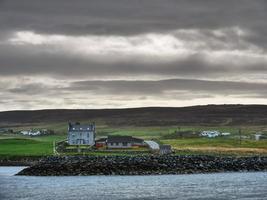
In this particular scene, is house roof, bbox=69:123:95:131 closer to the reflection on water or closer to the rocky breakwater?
the rocky breakwater

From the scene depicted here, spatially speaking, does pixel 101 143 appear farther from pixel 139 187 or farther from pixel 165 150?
pixel 139 187

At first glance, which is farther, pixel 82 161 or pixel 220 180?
pixel 82 161

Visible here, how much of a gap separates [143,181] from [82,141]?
73869 mm

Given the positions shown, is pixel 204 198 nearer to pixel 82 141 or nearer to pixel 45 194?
pixel 45 194

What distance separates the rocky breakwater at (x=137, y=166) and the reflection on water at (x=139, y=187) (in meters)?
4.81

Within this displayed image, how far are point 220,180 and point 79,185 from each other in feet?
49.7

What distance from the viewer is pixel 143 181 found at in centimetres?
7694

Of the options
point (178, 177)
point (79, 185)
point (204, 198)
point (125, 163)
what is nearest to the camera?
point (204, 198)

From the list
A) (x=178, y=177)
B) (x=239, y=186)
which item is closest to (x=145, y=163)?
(x=178, y=177)

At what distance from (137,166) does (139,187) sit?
2219 centimetres

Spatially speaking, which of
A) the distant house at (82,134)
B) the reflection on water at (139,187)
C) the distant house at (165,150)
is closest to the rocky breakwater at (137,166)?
the reflection on water at (139,187)

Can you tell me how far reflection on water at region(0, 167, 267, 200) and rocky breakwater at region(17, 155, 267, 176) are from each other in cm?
481

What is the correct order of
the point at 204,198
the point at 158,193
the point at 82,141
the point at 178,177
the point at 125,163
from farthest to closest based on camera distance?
1. the point at 82,141
2. the point at 125,163
3. the point at 178,177
4. the point at 158,193
5. the point at 204,198

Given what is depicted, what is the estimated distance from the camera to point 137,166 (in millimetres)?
91438
